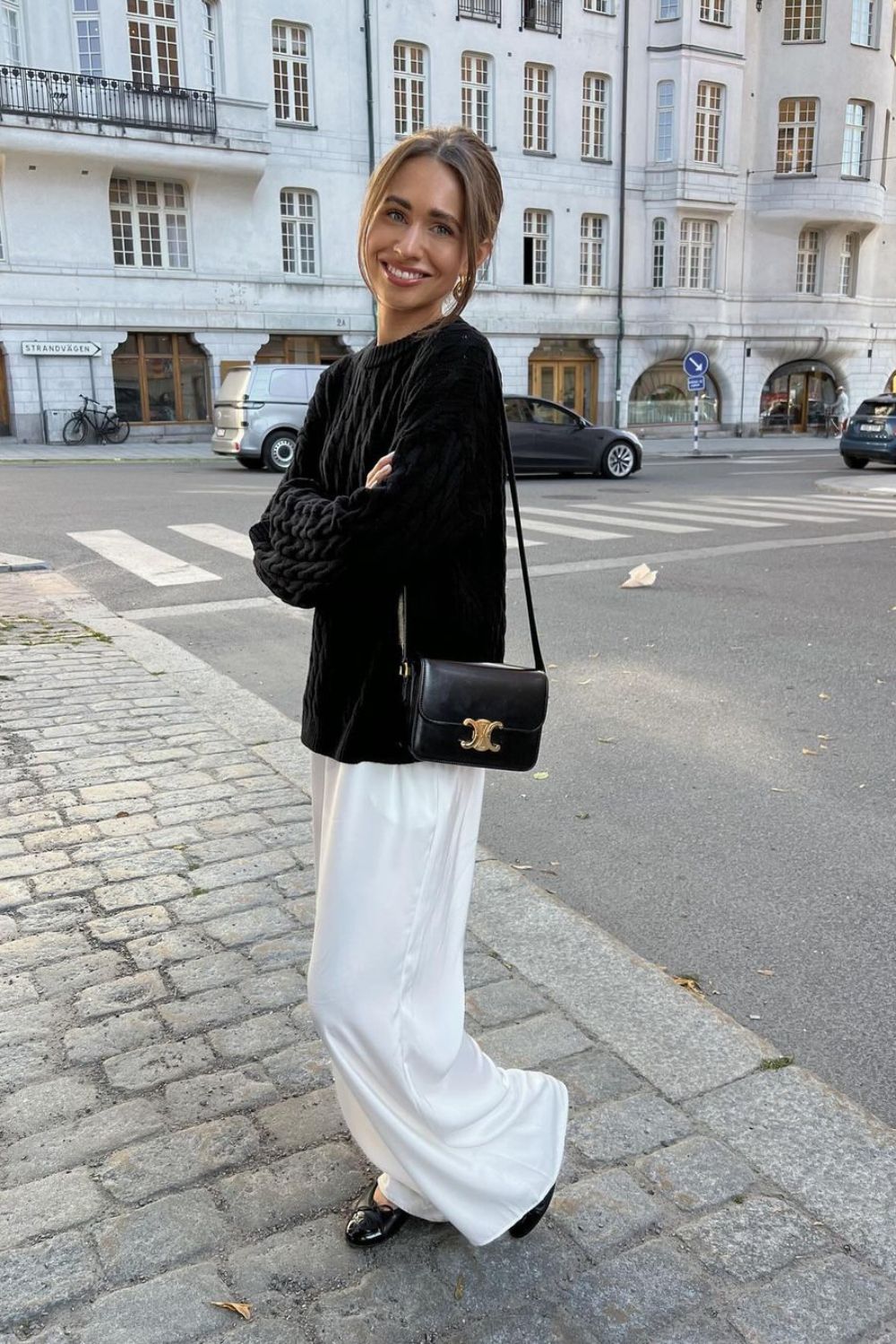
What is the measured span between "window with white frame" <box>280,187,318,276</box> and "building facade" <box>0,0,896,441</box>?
0.23ft

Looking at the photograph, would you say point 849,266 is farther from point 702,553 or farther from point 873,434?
point 702,553

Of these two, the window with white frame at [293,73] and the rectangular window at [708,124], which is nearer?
the window with white frame at [293,73]

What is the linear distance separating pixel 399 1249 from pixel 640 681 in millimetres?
4545

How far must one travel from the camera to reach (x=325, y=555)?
5.86 ft

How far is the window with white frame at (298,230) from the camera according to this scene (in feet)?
98.8

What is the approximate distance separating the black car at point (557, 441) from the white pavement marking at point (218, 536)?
8.82 m

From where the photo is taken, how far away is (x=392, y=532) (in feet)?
5.65

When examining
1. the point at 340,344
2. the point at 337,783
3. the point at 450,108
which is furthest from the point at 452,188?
the point at 450,108

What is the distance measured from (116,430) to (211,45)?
10.3 meters

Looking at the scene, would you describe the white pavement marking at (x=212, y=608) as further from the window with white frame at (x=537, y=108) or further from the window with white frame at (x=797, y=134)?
the window with white frame at (x=797, y=134)

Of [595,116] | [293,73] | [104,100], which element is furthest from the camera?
[595,116]

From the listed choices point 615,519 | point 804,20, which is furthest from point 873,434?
point 804,20

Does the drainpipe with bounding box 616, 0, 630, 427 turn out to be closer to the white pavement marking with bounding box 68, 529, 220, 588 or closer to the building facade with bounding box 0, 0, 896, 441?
the building facade with bounding box 0, 0, 896, 441

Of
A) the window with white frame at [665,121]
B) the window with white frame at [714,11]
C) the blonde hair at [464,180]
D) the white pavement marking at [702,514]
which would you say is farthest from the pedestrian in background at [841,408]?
the blonde hair at [464,180]
